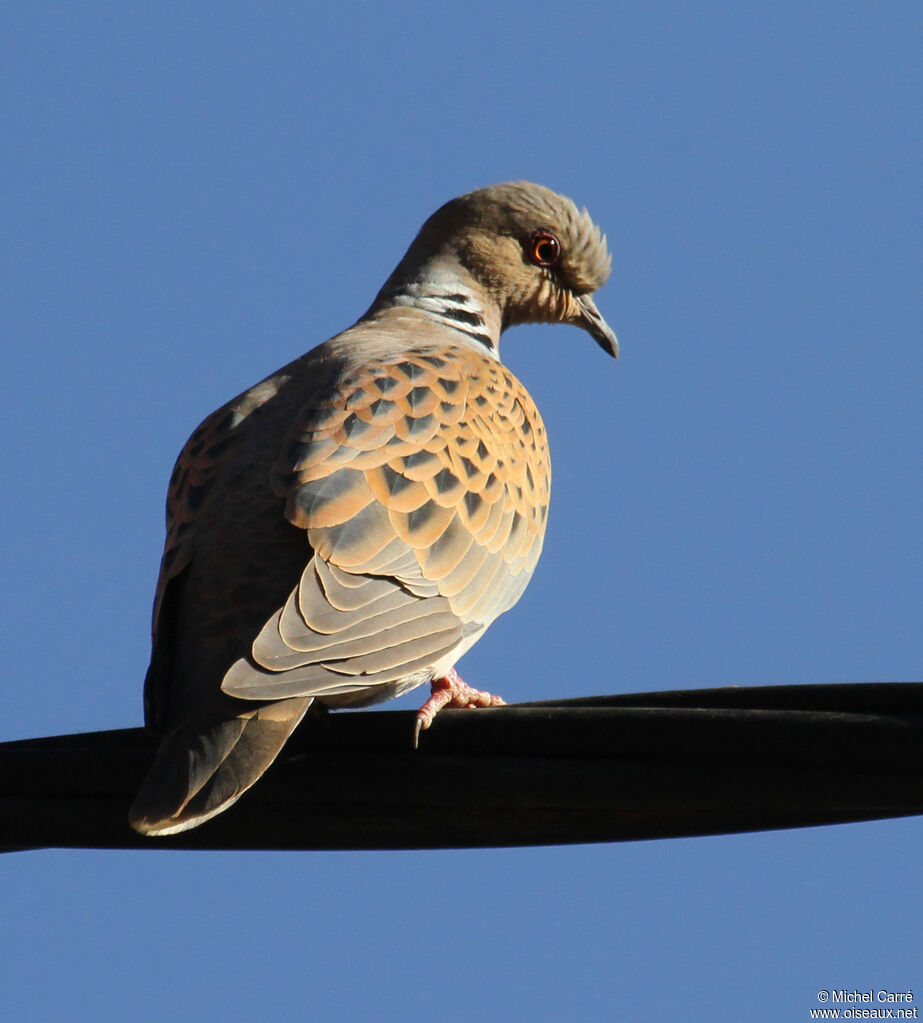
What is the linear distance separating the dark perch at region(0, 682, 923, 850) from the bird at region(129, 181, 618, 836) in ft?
0.27

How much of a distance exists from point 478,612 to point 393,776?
150cm

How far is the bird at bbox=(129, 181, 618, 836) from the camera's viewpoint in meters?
3.80

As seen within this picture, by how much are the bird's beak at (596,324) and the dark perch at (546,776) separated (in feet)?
12.7

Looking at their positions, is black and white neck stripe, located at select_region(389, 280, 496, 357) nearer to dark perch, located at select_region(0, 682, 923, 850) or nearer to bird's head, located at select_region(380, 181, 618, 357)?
bird's head, located at select_region(380, 181, 618, 357)

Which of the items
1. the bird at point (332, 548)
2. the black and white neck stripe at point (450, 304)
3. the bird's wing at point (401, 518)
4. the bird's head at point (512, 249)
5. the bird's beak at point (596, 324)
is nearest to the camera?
the bird at point (332, 548)

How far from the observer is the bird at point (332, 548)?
150 inches

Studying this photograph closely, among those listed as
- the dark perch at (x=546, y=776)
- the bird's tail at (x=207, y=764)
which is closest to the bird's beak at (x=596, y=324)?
the bird's tail at (x=207, y=764)

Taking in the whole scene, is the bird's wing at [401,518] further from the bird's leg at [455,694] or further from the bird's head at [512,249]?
→ the bird's head at [512,249]

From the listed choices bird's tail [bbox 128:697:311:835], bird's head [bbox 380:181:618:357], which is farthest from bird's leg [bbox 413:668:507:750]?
bird's head [bbox 380:181:618:357]

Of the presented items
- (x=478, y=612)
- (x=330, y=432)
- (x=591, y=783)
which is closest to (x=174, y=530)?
(x=330, y=432)

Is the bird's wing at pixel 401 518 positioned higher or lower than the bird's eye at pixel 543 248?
lower

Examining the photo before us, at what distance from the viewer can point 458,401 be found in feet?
17.4

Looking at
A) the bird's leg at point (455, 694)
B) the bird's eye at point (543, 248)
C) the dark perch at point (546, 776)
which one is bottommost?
the dark perch at point (546, 776)

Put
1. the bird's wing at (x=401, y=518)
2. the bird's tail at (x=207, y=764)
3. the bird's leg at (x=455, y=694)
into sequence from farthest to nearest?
the bird's leg at (x=455, y=694), the bird's wing at (x=401, y=518), the bird's tail at (x=207, y=764)
